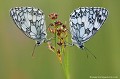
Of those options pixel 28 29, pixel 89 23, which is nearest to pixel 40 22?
pixel 28 29

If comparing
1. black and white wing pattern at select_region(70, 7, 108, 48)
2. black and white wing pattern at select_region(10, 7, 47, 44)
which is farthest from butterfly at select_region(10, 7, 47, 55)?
black and white wing pattern at select_region(70, 7, 108, 48)

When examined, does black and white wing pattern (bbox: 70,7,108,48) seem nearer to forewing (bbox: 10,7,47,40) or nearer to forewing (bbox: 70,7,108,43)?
forewing (bbox: 70,7,108,43)

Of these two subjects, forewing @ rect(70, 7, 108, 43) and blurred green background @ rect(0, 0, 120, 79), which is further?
blurred green background @ rect(0, 0, 120, 79)

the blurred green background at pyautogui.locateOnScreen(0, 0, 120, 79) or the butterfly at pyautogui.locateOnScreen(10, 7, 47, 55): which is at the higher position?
the butterfly at pyautogui.locateOnScreen(10, 7, 47, 55)

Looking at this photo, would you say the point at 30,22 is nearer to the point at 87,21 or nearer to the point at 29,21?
the point at 29,21

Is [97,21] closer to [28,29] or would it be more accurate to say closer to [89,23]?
[89,23]

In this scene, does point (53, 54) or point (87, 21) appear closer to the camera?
point (87, 21)

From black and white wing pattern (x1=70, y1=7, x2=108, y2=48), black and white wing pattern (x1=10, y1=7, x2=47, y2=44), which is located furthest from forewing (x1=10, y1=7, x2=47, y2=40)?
black and white wing pattern (x1=70, y1=7, x2=108, y2=48)

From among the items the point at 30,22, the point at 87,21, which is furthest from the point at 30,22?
the point at 87,21

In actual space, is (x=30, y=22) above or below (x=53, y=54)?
above
